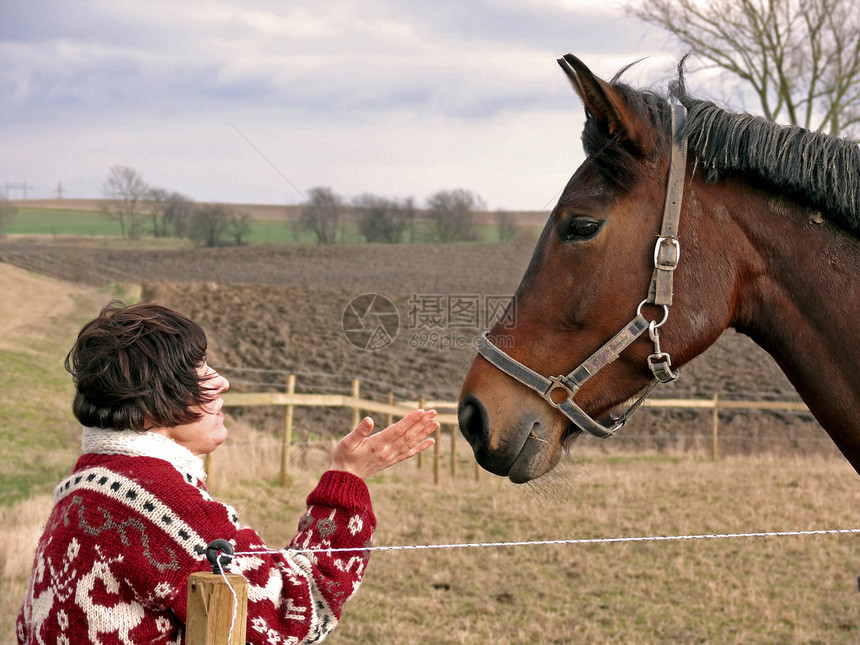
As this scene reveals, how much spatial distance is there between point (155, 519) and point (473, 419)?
3.16 feet

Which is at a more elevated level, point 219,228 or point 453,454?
point 219,228

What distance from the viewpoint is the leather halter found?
208cm

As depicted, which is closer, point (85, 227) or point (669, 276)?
point (669, 276)

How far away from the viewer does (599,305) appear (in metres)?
2.12

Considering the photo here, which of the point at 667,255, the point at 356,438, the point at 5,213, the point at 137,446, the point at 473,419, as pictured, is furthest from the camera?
the point at 5,213

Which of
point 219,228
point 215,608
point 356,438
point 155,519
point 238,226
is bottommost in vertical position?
point 215,608

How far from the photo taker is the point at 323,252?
32.4m

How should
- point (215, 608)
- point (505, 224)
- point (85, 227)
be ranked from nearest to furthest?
point (215, 608), point (505, 224), point (85, 227)

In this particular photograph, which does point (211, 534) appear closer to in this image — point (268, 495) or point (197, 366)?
point (197, 366)

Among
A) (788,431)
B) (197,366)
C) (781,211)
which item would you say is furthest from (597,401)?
(788,431)

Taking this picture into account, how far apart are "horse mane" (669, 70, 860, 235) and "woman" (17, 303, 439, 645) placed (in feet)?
4.08

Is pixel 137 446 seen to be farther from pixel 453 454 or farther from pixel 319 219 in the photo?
pixel 319 219

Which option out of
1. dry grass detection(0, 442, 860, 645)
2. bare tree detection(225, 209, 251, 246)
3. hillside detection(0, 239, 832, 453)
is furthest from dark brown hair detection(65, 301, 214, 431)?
bare tree detection(225, 209, 251, 246)

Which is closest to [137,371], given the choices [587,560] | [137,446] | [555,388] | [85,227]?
[137,446]
